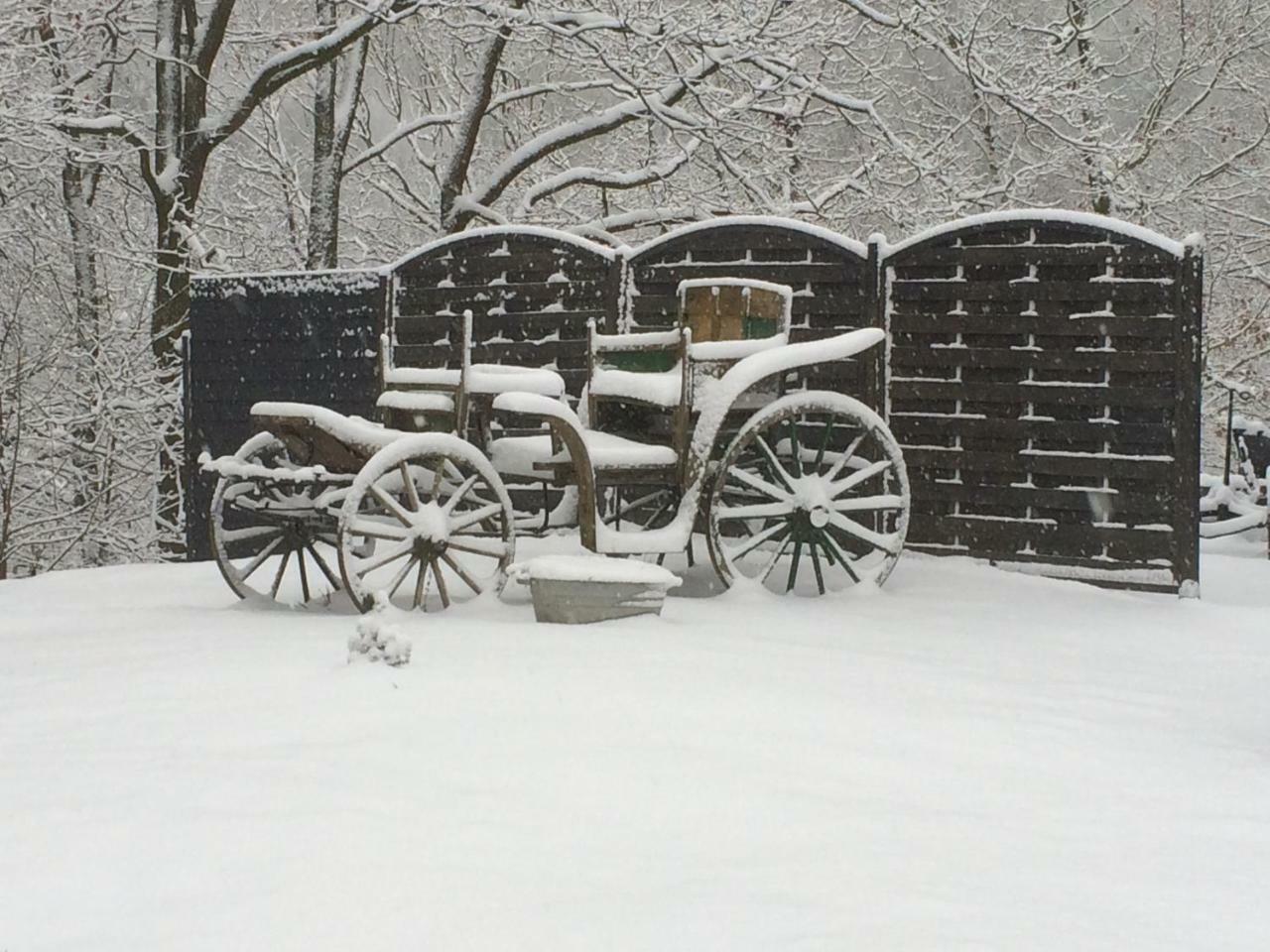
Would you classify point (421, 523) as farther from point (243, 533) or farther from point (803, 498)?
point (803, 498)

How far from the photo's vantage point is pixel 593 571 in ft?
15.5

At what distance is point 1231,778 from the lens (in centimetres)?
335

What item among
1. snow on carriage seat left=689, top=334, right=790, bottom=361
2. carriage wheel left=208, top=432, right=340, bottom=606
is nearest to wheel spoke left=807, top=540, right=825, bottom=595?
snow on carriage seat left=689, top=334, right=790, bottom=361

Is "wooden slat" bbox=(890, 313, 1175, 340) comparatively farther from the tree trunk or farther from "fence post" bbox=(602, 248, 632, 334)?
the tree trunk

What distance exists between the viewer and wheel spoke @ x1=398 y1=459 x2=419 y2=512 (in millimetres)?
5023

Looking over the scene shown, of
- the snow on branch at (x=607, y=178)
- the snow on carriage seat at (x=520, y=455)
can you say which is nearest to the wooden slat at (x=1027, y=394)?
the snow on carriage seat at (x=520, y=455)

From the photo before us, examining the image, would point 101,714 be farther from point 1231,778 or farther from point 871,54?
point 871,54

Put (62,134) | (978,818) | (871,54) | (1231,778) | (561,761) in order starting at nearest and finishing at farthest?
(978,818) → (561,761) → (1231,778) → (62,134) → (871,54)

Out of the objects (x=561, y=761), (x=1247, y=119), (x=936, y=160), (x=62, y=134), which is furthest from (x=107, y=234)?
(x=1247, y=119)

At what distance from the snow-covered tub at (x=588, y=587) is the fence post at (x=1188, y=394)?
266 centimetres

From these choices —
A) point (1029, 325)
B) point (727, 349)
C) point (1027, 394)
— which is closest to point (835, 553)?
point (727, 349)

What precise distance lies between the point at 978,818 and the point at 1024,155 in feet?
43.0

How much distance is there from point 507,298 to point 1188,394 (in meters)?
3.53

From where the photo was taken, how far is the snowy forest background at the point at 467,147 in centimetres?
1009
